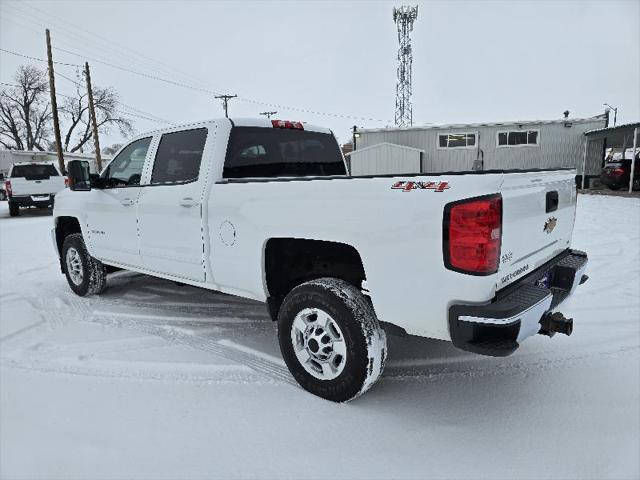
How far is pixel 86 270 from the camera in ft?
16.8

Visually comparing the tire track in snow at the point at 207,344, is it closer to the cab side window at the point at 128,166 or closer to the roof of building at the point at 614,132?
the cab side window at the point at 128,166

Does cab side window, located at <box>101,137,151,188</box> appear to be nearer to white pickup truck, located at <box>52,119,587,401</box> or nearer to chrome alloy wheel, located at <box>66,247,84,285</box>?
white pickup truck, located at <box>52,119,587,401</box>

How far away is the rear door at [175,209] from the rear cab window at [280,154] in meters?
0.29

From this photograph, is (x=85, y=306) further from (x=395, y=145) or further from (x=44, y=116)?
(x=44, y=116)

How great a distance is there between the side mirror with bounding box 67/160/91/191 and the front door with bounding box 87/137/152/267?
169 mm

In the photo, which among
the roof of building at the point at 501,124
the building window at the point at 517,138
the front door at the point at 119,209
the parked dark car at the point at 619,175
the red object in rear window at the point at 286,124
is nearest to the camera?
the red object in rear window at the point at 286,124

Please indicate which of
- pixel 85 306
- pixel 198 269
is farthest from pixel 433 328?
pixel 85 306

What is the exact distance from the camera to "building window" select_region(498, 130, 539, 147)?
2230 centimetres

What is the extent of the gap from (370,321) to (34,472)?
75.8 inches

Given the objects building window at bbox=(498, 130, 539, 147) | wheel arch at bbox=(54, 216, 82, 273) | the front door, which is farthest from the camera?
building window at bbox=(498, 130, 539, 147)

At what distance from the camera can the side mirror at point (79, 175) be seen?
13.9 ft

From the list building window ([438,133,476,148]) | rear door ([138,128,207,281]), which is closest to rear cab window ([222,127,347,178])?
rear door ([138,128,207,281])

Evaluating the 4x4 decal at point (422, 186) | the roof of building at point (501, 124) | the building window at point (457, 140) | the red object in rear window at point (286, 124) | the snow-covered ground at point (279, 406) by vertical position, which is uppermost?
the roof of building at point (501, 124)

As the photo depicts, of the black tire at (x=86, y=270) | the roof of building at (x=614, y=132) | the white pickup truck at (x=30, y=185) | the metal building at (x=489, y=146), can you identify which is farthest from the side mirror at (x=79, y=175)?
the roof of building at (x=614, y=132)
